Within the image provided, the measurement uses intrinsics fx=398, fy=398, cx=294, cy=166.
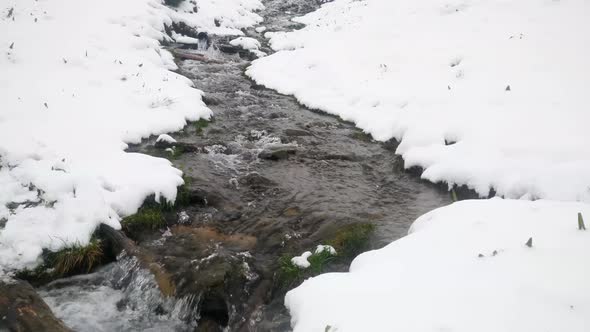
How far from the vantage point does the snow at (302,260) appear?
19.4ft

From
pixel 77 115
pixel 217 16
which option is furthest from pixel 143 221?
pixel 217 16

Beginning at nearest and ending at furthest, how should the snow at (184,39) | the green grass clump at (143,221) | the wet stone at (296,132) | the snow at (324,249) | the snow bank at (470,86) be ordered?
the snow at (324,249) → the green grass clump at (143,221) → the snow bank at (470,86) → the wet stone at (296,132) → the snow at (184,39)

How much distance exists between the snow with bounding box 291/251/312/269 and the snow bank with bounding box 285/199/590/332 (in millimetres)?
989

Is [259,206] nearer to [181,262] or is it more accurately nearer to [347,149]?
[181,262]

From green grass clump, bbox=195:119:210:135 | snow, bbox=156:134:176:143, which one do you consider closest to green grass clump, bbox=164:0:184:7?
green grass clump, bbox=195:119:210:135

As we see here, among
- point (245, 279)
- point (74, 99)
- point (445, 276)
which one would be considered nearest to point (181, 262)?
point (245, 279)

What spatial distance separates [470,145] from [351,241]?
3915 mm

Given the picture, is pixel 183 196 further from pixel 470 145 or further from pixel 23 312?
pixel 470 145

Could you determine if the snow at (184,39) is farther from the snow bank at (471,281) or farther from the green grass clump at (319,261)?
the snow bank at (471,281)

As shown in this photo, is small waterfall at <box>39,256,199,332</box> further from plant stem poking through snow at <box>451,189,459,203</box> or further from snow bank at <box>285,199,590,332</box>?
plant stem poking through snow at <box>451,189,459,203</box>

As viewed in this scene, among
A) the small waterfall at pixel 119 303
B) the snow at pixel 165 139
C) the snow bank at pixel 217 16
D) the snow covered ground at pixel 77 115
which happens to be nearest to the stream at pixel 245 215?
the small waterfall at pixel 119 303

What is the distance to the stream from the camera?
543 cm

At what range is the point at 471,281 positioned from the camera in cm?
387

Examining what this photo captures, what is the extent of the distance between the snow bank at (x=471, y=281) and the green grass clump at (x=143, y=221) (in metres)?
3.10
